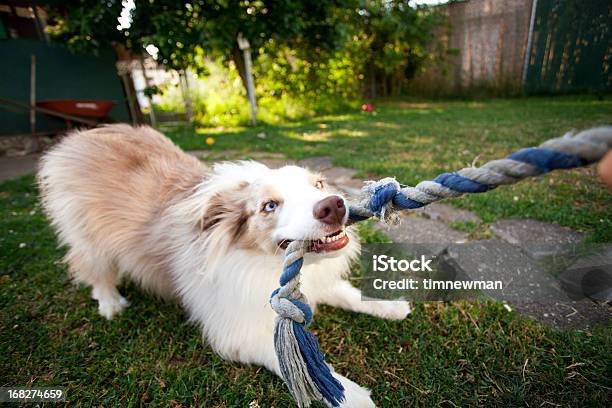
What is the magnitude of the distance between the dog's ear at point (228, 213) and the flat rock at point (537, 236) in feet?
5.93

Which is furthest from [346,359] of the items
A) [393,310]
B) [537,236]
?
[537,236]

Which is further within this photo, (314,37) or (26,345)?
(314,37)

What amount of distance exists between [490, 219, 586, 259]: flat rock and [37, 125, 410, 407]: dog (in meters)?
1.01

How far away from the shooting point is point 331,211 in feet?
4.17

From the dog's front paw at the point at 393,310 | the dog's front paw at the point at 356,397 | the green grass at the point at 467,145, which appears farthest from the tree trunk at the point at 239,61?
the dog's front paw at the point at 356,397

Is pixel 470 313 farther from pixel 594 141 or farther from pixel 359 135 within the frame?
pixel 359 135

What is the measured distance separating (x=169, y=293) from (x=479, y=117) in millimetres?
6906

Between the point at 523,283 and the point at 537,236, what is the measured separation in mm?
599

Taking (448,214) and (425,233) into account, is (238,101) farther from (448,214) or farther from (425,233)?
(425,233)

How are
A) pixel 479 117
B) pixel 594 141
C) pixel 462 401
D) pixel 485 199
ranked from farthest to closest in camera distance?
pixel 479 117
pixel 485 199
pixel 462 401
pixel 594 141

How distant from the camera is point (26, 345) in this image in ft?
6.01

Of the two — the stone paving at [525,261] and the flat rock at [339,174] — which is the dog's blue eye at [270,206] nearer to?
the stone paving at [525,261]

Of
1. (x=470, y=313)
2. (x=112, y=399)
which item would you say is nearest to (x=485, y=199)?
(x=470, y=313)

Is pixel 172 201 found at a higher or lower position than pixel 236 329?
higher
